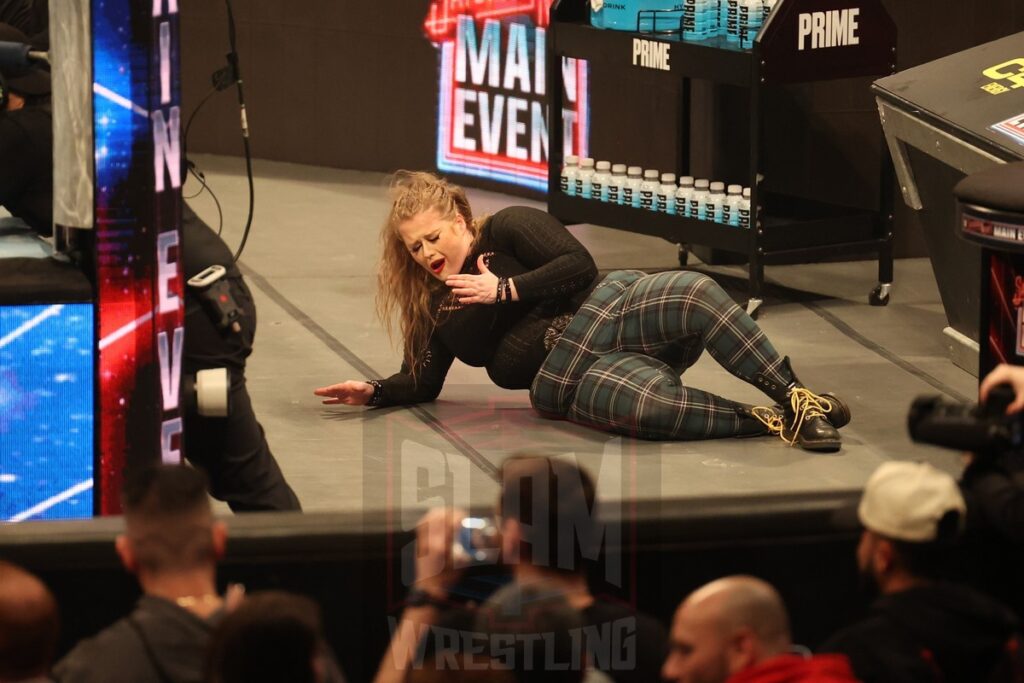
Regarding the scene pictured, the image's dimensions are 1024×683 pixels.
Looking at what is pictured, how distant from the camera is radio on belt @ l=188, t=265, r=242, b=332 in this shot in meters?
4.62

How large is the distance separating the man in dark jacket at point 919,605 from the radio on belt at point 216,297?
6.81 feet

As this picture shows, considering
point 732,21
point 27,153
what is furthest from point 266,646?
point 732,21

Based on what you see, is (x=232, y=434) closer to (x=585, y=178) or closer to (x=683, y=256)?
(x=585, y=178)

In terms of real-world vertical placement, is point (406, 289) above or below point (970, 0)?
below

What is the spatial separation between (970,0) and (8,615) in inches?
277

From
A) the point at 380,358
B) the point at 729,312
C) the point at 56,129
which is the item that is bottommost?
the point at 380,358

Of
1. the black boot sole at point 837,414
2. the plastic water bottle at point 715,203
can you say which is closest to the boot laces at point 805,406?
the black boot sole at point 837,414

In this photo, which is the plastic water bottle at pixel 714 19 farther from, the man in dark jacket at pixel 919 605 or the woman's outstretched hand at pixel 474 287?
the man in dark jacket at pixel 919 605

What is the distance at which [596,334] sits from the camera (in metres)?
6.16

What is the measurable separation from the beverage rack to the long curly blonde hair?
75.3 inches

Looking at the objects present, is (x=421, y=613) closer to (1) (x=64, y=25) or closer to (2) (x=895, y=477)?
(2) (x=895, y=477)

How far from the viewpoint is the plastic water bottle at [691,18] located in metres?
7.96

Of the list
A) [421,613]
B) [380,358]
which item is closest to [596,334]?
[380,358]

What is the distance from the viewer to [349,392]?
6348mm
